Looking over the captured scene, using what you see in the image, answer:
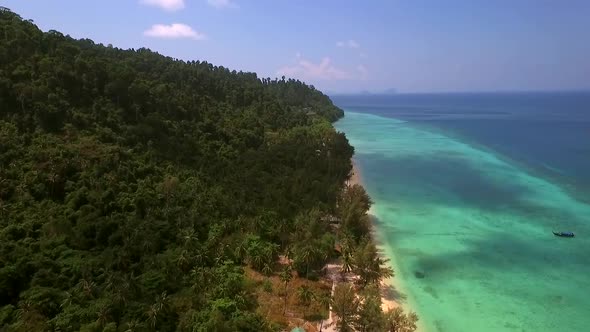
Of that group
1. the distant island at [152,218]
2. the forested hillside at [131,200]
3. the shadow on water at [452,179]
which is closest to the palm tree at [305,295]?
the distant island at [152,218]

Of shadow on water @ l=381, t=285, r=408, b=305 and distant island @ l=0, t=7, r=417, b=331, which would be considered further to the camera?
shadow on water @ l=381, t=285, r=408, b=305

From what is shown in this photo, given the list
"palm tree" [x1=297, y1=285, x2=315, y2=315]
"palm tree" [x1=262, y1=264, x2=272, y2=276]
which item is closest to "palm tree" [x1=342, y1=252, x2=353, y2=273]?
"palm tree" [x1=297, y1=285, x2=315, y2=315]

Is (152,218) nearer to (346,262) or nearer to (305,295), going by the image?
(305,295)

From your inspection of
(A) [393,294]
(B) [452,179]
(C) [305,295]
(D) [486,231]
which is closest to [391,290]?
(A) [393,294]

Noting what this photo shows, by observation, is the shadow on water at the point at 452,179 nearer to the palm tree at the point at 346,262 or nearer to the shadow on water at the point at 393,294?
the shadow on water at the point at 393,294

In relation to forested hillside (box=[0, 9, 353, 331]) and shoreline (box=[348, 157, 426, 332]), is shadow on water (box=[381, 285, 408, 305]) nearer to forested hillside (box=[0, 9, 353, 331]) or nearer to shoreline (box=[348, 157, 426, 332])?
shoreline (box=[348, 157, 426, 332])

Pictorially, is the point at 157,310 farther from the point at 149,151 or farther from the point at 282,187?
the point at 149,151
